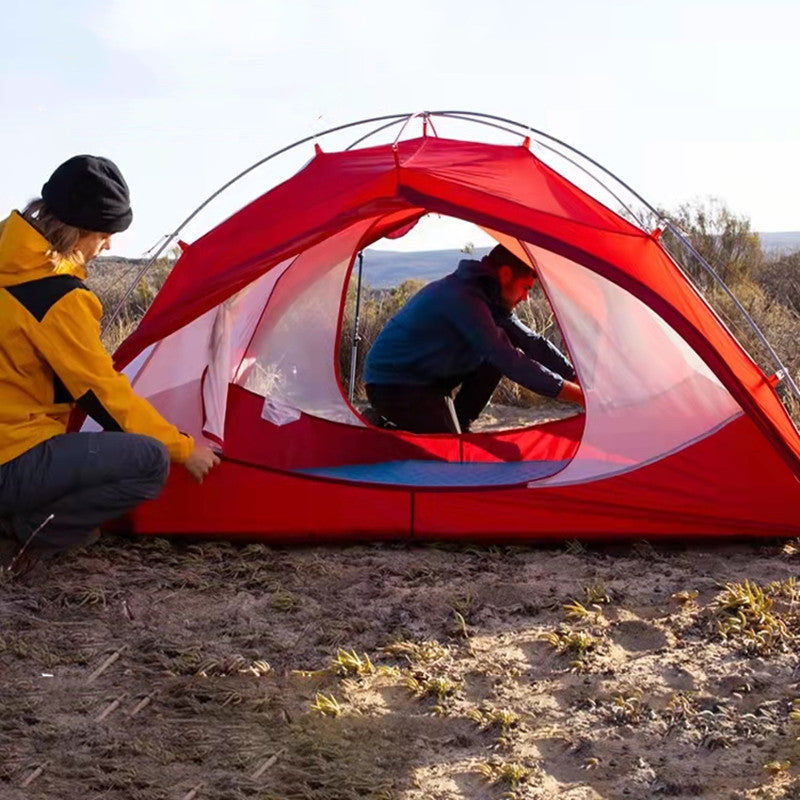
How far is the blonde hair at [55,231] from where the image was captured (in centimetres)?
390

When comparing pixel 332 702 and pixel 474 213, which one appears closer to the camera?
pixel 332 702

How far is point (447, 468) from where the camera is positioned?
16.6 feet

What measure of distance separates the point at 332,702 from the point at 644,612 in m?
1.08

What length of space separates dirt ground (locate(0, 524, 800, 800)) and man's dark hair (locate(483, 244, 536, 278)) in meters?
1.32

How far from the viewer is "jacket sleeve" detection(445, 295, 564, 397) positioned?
4.95 meters

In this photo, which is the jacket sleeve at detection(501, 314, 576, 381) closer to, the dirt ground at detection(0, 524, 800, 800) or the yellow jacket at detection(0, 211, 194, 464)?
the dirt ground at detection(0, 524, 800, 800)

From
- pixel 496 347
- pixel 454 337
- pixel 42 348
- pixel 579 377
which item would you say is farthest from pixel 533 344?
pixel 42 348

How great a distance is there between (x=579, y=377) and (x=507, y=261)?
770 mm

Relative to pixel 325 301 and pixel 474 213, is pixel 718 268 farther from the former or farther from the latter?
pixel 474 213

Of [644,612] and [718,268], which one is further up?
[718,268]

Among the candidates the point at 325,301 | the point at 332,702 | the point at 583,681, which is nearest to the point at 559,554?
the point at 583,681

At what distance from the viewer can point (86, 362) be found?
3.87m

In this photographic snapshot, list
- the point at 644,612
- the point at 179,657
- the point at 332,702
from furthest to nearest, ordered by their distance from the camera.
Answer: the point at 644,612, the point at 179,657, the point at 332,702

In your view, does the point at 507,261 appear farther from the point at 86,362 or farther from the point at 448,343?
the point at 86,362
